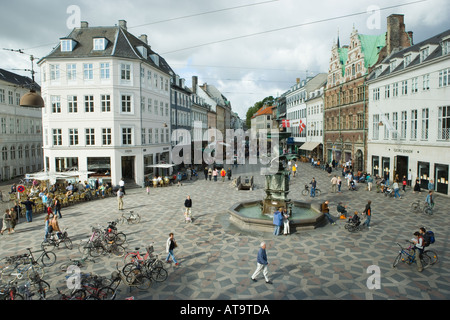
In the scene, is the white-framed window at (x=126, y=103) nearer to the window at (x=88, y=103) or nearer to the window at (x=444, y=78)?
the window at (x=88, y=103)

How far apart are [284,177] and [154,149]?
23.8 m

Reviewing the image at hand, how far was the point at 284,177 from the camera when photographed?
1802 cm

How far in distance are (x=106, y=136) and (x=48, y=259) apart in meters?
21.1

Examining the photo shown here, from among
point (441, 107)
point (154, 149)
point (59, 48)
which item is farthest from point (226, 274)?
point (59, 48)

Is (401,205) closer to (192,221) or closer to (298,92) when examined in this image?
(192,221)

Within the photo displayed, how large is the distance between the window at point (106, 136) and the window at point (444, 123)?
32.1 meters

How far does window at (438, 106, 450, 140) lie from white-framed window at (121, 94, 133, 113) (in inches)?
1198

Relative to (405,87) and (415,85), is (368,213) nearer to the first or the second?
(415,85)

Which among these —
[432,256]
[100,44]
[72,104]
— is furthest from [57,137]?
[432,256]

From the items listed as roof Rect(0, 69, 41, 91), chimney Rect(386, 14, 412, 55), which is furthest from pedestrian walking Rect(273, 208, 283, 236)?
roof Rect(0, 69, 41, 91)

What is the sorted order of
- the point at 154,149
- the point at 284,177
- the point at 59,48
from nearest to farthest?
1. the point at 284,177
2. the point at 59,48
3. the point at 154,149

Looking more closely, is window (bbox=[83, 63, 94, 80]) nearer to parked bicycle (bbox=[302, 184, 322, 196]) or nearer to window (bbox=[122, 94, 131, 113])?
window (bbox=[122, 94, 131, 113])

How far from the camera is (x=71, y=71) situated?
31781 mm

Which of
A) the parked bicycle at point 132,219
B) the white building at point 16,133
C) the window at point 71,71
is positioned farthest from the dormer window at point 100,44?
the parked bicycle at point 132,219
